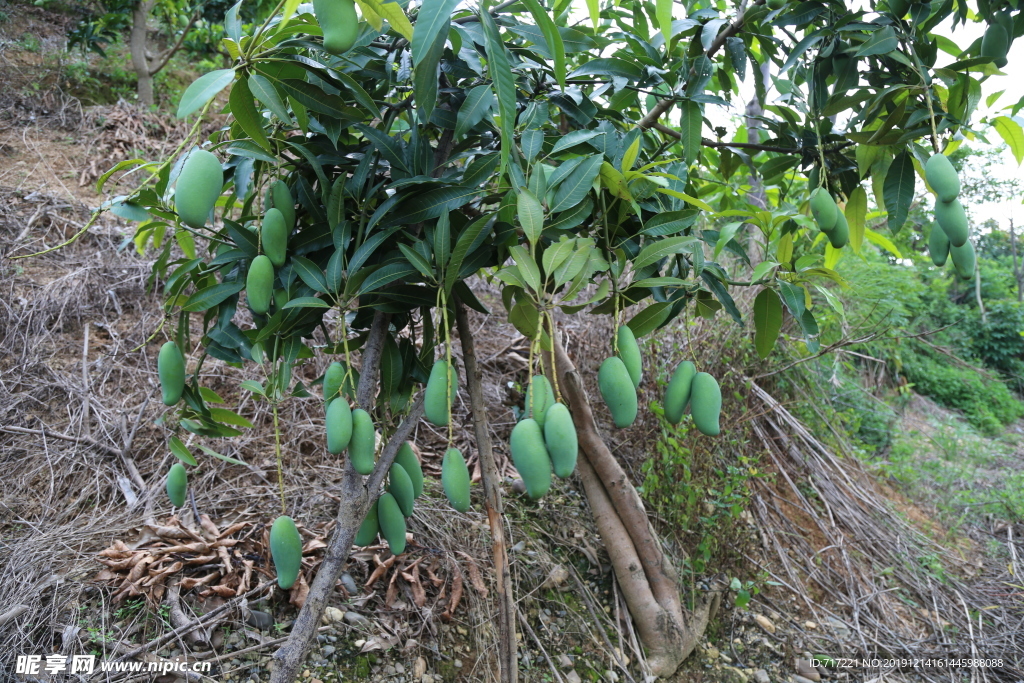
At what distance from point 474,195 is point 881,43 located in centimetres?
76

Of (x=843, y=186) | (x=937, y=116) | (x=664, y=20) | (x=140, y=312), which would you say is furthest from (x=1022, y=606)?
(x=140, y=312)

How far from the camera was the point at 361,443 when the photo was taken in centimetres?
89

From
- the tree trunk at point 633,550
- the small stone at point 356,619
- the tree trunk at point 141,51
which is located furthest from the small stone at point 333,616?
the tree trunk at point 141,51

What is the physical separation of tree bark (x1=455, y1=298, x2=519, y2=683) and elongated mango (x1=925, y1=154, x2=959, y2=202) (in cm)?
77

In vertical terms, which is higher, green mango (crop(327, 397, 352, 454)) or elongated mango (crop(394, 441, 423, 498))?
green mango (crop(327, 397, 352, 454))

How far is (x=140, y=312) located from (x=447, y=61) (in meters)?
2.41

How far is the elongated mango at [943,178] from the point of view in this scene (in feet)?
3.11

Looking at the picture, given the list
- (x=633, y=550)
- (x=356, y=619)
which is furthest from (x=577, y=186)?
(x=633, y=550)

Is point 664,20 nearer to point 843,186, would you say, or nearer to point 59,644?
point 843,186

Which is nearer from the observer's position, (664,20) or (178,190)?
(178,190)

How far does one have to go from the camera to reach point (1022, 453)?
4508 millimetres

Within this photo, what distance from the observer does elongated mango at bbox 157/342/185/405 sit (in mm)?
993

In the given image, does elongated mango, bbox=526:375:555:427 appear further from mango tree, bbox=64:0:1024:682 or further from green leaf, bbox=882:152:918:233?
green leaf, bbox=882:152:918:233

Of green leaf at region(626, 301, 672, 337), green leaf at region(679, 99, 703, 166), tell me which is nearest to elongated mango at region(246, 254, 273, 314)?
green leaf at region(626, 301, 672, 337)
